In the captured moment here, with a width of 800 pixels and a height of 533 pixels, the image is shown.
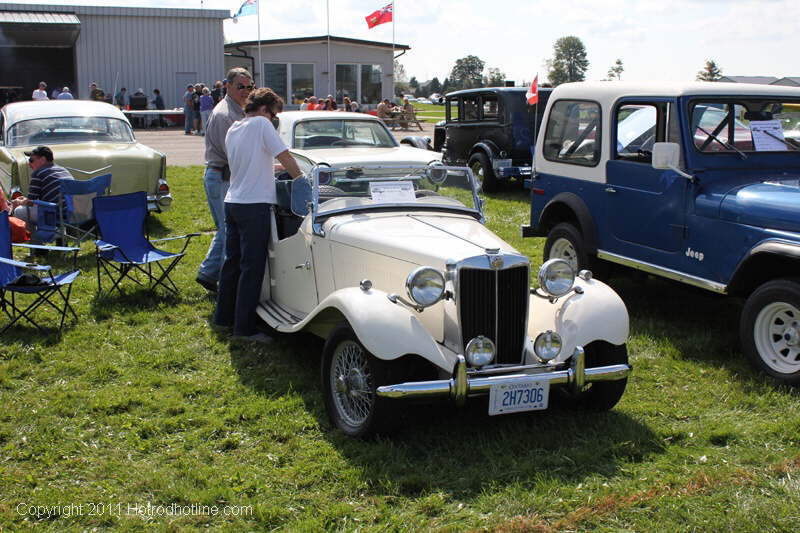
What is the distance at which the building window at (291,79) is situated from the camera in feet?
106

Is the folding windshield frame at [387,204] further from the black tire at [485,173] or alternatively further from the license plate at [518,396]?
the black tire at [485,173]

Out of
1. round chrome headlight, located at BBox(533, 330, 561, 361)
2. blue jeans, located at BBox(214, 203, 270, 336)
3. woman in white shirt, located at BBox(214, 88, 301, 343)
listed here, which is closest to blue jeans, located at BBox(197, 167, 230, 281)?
blue jeans, located at BBox(214, 203, 270, 336)

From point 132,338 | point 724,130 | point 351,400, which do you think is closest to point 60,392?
point 132,338

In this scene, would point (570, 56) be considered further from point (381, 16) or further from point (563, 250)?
point (563, 250)

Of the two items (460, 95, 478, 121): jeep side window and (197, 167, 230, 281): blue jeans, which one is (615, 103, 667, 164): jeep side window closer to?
(197, 167, 230, 281): blue jeans

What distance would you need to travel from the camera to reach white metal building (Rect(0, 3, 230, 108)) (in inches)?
1114

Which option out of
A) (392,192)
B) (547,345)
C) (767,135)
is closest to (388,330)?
(547,345)

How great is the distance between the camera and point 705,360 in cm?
557

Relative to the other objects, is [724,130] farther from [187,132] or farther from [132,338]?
[187,132]

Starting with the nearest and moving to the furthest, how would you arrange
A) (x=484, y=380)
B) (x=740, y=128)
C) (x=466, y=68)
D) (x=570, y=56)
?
(x=484, y=380)
(x=740, y=128)
(x=466, y=68)
(x=570, y=56)

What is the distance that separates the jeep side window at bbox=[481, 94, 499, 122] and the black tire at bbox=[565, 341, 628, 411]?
10.1m

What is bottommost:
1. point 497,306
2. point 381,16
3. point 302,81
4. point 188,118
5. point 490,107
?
point 497,306

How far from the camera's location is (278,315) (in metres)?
5.61

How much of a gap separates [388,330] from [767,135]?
3961 millimetres
